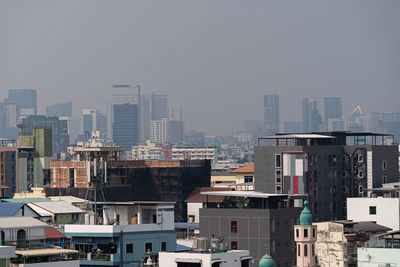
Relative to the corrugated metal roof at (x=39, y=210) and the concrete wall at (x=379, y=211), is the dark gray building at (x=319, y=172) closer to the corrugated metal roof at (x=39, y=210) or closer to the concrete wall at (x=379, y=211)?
the concrete wall at (x=379, y=211)

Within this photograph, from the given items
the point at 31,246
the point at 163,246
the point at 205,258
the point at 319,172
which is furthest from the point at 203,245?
the point at 319,172

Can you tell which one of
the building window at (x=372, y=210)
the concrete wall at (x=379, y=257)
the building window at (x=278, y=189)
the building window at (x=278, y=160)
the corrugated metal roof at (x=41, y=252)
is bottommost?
the concrete wall at (x=379, y=257)

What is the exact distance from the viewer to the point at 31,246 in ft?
311

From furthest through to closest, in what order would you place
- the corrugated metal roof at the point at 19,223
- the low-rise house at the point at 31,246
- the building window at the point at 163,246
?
the building window at the point at 163,246 → the corrugated metal roof at the point at 19,223 → the low-rise house at the point at 31,246

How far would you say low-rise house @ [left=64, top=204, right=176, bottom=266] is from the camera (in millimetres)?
107188

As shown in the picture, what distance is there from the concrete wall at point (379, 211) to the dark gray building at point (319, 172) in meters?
19.5

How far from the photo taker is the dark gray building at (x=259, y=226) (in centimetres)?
14238

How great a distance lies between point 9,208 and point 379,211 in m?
60.7

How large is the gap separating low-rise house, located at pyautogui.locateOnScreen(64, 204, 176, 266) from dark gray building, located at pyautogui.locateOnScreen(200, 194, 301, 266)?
3034 cm

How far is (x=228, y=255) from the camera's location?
97.9m

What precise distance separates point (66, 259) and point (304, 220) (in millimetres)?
47338

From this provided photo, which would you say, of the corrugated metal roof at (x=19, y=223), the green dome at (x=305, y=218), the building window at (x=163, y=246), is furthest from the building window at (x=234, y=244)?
the corrugated metal roof at (x=19, y=223)

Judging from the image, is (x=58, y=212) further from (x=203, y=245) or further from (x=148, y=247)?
(x=203, y=245)

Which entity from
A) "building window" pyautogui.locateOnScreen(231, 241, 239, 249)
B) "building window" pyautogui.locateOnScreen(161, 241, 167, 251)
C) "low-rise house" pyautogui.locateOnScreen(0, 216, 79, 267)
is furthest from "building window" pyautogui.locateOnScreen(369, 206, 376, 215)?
"low-rise house" pyautogui.locateOnScreen(0, 216, 79, 267)
